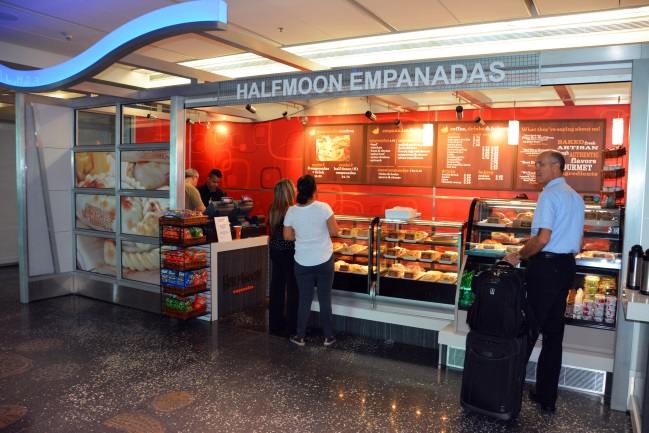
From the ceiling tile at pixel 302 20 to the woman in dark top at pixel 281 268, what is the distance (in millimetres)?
1726

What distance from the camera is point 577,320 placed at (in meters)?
4.12

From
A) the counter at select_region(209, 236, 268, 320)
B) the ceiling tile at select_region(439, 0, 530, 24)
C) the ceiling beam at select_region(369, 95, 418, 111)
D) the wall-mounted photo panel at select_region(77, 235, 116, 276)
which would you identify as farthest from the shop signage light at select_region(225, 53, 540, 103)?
the wall-mounted photo panel at select_region(77, 235, 116, 276)

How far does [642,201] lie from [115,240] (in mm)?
5798

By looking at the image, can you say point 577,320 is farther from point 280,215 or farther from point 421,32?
point 421,32

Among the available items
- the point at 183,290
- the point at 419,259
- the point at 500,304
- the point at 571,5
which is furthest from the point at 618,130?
the point at 183,290

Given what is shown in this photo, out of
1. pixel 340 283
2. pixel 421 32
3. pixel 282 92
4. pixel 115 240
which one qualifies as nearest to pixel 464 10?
pixel 421 32

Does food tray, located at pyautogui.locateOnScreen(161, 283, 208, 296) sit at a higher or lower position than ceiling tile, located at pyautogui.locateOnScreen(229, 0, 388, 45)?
lower

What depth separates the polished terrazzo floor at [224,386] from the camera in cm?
340

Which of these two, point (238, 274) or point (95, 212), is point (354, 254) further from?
point (95, 212)

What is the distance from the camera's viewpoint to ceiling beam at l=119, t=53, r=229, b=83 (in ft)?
15.9

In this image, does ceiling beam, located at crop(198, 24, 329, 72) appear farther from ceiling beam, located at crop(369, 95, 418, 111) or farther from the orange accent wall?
the orange accent wall

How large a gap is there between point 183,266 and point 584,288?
3828 millimetres

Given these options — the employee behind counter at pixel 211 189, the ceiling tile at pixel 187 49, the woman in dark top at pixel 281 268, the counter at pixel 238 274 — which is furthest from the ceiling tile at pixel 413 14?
the employee behind counter at pixel 211 189

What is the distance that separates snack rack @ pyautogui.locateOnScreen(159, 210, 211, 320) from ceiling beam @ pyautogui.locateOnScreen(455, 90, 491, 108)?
327 cm
